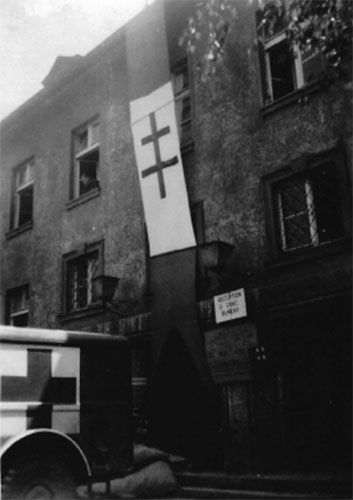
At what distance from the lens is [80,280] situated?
43.9ft

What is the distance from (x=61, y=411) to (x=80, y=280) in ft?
25.6

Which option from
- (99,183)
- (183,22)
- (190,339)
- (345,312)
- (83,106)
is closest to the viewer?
(345,312)

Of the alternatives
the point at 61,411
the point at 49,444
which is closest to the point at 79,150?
the point at 61,411

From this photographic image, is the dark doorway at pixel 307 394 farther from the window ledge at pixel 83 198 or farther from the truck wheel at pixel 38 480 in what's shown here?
the window ledge at pixel 83 198

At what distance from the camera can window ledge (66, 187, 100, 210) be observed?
13133 millimetres

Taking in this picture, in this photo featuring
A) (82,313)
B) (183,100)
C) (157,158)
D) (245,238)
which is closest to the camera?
(245,238)

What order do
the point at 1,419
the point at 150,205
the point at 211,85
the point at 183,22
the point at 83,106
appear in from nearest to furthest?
the point at 1,419 < the point at 150,205 < the point at 211,85 < the point at 183,22 < the point at 83,106

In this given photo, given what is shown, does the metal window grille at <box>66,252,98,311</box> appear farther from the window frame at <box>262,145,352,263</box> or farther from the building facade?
the window frame at <box>262,145,352,263</box>

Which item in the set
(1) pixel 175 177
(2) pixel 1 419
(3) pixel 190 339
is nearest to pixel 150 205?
(1) pixel 175 177

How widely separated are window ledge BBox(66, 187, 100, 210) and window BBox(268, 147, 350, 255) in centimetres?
493

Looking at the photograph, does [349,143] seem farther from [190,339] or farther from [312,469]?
[312,469]

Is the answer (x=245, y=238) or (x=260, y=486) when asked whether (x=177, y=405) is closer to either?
(x=260, y=486)

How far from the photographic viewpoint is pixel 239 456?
29.6 feet

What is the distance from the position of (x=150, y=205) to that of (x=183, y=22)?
4.33 m
